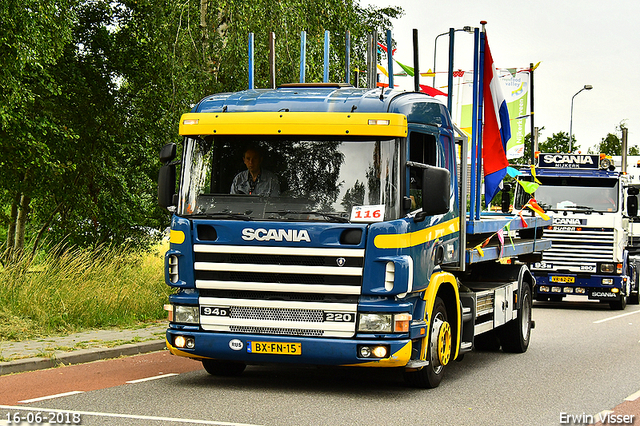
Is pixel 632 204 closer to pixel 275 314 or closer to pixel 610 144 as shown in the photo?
pixel 275 314

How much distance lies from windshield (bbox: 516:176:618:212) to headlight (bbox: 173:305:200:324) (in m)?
13.3

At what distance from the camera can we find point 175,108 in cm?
1917

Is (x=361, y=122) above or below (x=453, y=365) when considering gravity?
above

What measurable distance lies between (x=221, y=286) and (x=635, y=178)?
72.2ft

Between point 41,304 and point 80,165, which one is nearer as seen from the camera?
point 41,304

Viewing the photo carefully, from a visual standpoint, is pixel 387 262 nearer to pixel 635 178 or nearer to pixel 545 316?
pixel 545 316

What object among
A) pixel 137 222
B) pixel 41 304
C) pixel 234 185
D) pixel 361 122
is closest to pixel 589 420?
pixel 361 122

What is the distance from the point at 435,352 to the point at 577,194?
41.0 ft

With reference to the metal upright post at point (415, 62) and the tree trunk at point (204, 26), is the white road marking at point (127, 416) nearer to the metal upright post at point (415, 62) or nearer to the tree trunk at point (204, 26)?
the metal upright post at point (415, 62)

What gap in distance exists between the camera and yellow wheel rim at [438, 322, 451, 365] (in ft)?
31.8

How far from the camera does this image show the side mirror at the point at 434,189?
877cm

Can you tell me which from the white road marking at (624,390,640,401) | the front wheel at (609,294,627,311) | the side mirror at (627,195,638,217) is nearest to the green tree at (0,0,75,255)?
the white road marking at (624,390,640,401)

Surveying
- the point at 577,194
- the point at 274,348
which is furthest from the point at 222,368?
the point at 577,194

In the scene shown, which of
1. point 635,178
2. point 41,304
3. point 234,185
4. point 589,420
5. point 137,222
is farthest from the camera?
point 635,178
